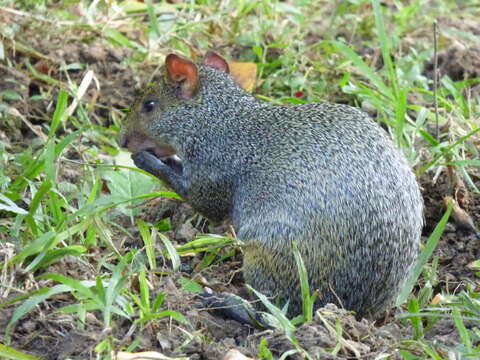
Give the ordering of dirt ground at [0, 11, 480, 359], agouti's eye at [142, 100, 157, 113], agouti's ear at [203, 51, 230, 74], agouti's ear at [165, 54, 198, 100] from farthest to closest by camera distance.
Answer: agouti's ear at [203, 51, 230, 74] → agouti's eye at [142, 100, 157, 113] → agouti's ear at [165, 54, 198, 100] → dirt ground at [0, 11, 480, 359]

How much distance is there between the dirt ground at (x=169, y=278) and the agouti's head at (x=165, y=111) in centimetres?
39

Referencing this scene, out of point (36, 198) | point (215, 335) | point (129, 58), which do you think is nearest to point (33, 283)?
point (36, 198)

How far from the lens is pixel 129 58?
6770mm

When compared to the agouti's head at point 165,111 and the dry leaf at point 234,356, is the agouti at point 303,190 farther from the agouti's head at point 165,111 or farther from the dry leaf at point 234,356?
the dry leaf at point 234,356

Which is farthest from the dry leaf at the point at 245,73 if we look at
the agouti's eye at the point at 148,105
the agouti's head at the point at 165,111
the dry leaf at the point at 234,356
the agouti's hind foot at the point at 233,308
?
the dry leaf at the point at 234,356

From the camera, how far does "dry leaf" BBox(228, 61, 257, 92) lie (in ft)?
20.9

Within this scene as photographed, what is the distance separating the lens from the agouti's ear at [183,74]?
17.4 ft

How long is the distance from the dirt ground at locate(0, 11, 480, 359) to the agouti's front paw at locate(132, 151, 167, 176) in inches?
13.2

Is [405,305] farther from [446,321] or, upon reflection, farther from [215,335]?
[215,335]

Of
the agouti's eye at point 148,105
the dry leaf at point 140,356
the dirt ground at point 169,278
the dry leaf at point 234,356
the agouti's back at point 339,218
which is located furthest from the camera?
the agouti's eye at point 148,105

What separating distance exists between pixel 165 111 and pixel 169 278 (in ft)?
4.52

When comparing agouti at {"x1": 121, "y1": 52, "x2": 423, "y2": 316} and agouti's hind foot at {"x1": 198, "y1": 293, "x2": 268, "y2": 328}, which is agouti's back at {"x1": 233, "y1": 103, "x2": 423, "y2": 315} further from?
agouti's hind foot at {"x1": 198, "y1": 293, "x2": 268, "y2": 328}

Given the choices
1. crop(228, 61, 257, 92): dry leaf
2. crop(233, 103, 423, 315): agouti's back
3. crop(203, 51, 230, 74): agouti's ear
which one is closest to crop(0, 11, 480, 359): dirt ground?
crop(233, 103, 423, 315): agouti's back

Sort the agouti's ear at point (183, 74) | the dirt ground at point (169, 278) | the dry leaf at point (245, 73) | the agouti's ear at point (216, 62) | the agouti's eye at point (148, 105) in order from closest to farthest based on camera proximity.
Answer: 1. the dirt ground at point (169, 278)
2. the agouti's ear at point (183, 74)
3. the agouti's eye at point (148, 105)
4. the agouti's ear at point (216, 62)
5. the dry leaf at point (245, 73)
